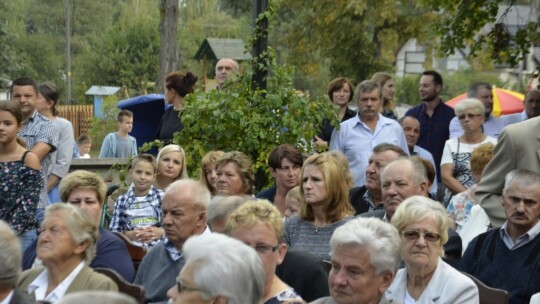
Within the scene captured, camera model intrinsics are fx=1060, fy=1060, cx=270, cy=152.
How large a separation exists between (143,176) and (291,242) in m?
2.51

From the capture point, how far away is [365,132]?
10484 mm

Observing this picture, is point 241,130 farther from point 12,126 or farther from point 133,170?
point 12,126

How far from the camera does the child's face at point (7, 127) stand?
8.24m

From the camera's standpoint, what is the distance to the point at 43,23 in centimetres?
5662

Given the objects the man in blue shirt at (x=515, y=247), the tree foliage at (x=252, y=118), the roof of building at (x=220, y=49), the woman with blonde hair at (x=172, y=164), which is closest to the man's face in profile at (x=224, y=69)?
the tree foliage at (x=252, y=118)

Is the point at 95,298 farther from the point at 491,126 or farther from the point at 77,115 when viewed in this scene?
the point at 77,115

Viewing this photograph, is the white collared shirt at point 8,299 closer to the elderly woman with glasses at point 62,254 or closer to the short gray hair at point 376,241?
the elderly woman with glasses at point 62,254

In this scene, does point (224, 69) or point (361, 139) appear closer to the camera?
point (361, 139)

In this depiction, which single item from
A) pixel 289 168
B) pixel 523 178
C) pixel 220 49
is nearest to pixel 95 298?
pixel 523 178

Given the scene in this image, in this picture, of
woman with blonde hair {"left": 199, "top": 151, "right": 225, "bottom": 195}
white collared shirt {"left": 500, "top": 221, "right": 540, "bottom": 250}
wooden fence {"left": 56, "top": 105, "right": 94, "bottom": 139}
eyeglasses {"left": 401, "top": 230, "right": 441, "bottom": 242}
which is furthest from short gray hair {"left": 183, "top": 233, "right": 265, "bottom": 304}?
wooden fence {"left": 56, "top": 105, "right": 94, "bottom": 139}

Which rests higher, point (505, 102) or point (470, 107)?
point (470, 107)

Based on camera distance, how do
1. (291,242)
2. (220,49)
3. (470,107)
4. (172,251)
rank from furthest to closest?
(220,49) < (470,107) < (291,242) < (172,251)

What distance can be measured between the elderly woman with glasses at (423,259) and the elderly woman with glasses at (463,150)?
14.3 ft

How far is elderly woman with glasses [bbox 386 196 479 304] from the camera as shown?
5.81m
